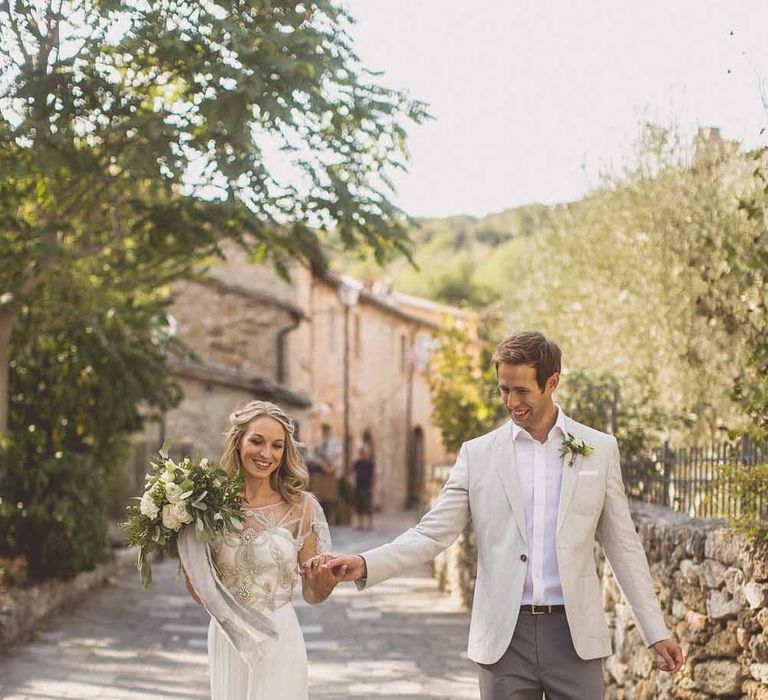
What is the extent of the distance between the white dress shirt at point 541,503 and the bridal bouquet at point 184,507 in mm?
1246

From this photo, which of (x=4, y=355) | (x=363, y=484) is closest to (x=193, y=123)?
(x=4, y=355)

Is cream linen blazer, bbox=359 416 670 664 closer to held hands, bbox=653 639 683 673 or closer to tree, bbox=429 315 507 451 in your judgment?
held hands, bbox=653 639 683 673

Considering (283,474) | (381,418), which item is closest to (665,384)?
(283,474)

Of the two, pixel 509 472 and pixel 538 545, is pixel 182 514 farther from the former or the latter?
pixel 538 545

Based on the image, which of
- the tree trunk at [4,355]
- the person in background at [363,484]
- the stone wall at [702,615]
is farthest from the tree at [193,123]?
the person in background at [363,484]

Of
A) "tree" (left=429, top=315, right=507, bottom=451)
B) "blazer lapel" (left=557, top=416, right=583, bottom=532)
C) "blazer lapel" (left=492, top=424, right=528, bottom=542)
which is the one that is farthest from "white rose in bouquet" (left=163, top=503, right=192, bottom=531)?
"tree" (left=429, top=315, right=507, bottom=451)

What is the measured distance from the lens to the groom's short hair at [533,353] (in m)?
4.36

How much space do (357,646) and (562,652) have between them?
746cm

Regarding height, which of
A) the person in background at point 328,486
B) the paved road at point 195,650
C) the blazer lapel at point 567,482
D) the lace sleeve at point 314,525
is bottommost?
the paved road at point 195,650

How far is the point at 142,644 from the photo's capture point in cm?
1157

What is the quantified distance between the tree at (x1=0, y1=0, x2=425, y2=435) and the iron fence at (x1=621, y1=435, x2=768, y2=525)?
3.19m

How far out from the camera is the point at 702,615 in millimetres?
6875

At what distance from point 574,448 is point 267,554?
4.73 feet

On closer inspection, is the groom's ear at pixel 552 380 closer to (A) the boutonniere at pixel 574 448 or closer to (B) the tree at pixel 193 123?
(A) the boutonniere at pixel 574 448
